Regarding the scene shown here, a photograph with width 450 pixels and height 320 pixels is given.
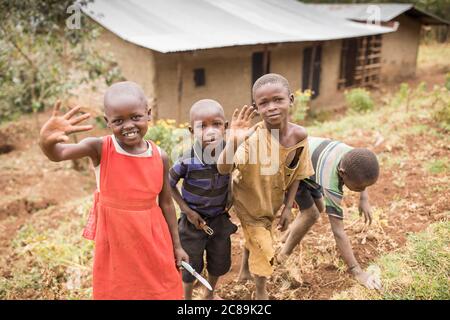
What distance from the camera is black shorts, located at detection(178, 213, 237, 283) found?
2.39 metres

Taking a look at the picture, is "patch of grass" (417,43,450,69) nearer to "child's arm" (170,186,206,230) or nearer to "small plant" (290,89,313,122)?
"small plant" (290,89,313,122)

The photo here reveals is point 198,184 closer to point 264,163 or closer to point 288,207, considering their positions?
point 264,163

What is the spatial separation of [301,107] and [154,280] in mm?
6676

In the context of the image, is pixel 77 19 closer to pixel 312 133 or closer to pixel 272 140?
pixel 312 133

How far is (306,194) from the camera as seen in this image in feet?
9.17

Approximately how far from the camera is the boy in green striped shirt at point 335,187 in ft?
7.90

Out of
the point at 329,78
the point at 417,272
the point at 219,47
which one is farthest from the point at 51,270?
the point at 329,78

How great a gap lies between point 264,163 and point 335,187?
564mm

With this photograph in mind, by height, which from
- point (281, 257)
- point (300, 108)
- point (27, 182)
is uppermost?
point (300, 108)

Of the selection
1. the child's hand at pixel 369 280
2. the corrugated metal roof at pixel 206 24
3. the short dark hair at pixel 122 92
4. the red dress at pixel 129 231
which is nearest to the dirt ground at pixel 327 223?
the child's hand at pixel 369 280

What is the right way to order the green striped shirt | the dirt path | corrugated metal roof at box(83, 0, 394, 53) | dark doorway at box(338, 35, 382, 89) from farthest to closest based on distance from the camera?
dark doorway at box(338, 35, 382, 89) → corrugated metal roof at box(83, 0, 394, 53) → the dirt path → the green striped shirt

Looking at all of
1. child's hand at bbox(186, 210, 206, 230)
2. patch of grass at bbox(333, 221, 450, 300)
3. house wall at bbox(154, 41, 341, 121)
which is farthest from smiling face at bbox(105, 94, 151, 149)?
house wall at bbox(154, 41, 341, 121)

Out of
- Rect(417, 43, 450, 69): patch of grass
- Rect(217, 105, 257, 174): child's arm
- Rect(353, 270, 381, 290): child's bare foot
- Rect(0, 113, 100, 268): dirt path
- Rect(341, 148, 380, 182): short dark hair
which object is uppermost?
Rect(417, 43, 450, 69): patch of grass

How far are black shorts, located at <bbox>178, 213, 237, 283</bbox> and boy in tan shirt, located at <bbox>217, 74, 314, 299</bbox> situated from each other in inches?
4.8
